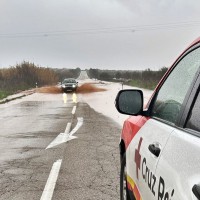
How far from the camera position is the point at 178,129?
7.74 ft

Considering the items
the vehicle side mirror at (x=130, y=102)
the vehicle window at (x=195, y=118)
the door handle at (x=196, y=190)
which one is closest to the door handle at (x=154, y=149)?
the vehicle window at (x=195, y=118)

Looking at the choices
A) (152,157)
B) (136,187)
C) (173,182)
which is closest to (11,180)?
(136,187)

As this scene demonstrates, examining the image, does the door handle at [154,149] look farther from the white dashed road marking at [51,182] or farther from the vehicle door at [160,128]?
the white dashed road marking at [51,182]

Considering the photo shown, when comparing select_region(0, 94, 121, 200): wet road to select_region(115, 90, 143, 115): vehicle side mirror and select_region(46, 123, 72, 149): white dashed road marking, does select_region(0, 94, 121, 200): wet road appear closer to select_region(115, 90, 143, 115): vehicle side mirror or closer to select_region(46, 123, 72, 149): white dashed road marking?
select_region(46, 123, 72, 149): white dashed road marking

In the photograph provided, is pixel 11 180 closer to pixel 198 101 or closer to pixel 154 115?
pixel 154 115

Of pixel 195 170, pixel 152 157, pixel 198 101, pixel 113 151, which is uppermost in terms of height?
pixel 198 101

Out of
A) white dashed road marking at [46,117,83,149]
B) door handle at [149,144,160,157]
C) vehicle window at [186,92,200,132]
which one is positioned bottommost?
white dashed road marking at [46,117,83,149]

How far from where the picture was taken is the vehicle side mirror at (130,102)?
3438 mm

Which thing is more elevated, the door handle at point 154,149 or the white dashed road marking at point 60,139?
the door handle at point 154,149

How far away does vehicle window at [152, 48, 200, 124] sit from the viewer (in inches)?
100

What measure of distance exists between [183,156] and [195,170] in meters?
0.23

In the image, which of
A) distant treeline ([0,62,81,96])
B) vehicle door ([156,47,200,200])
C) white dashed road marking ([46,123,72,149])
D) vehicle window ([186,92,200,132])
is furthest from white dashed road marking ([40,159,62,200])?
distant treeline ([0,62,81,96])

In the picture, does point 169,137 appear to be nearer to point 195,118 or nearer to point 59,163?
point 195,118

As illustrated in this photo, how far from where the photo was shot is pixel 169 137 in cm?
242
